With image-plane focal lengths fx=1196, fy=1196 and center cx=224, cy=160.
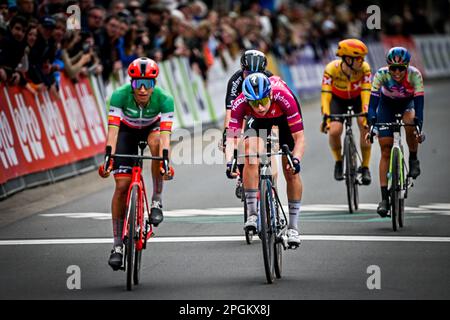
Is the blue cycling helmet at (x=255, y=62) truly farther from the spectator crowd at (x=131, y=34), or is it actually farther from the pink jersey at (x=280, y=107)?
the spectator crowd at (x=131, y=34)

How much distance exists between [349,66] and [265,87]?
526 centimetres

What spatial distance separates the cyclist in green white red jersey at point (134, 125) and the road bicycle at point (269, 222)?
82cm

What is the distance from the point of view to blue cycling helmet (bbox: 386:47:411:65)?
13.1m

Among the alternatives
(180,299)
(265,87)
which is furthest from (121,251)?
(265,87)

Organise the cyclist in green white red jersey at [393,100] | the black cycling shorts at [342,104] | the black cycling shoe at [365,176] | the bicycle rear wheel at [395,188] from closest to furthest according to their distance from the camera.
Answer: the bicycle rear wheel at [395,188] → the cyclist in green white red jersey at [393,100] → the black cycling shoe at [365,176] → the black cycling shorts at [342,104]

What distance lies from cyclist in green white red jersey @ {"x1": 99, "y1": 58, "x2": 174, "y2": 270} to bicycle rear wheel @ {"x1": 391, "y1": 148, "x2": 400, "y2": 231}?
2855 millimetres

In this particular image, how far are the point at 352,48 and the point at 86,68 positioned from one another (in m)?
5.51

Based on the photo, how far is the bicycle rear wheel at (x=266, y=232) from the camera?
9648 millimetres

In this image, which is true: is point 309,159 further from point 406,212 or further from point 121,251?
point 121,251

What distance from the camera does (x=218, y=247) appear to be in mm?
11859

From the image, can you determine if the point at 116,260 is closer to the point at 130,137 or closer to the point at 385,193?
the point at 130,137

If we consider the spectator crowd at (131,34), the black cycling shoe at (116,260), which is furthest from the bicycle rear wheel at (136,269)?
the spectator crowd at (131,34)

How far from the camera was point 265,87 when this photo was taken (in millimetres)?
10086

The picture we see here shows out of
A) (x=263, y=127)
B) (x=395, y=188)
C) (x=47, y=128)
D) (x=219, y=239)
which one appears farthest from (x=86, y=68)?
(x=263, y=127)
